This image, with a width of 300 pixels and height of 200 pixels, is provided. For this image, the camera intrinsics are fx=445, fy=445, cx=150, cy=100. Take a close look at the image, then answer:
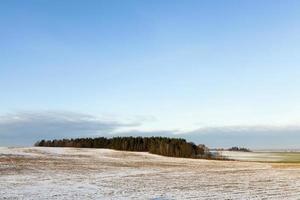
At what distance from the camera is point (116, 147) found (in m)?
133

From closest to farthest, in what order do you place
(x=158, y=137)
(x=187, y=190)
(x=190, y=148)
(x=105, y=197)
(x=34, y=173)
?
1. (x=105, y=197)
2. (x=187, y=190)
3. (x=34, y=173)
4. (x=190, y=148)
5. (x=158, y=137)

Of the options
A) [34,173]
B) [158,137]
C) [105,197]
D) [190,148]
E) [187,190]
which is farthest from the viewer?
[158,137]

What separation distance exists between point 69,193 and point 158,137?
11606 centimetres

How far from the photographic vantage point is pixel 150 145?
5064 inches

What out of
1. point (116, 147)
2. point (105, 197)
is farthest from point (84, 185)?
point (116, 147)

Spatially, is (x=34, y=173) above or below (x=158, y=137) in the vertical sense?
below

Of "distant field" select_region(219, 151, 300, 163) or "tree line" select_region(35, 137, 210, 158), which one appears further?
"tree line" select_region(35, 137, 210, 158)

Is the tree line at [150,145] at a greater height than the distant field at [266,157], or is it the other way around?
the tree line at [150,145]

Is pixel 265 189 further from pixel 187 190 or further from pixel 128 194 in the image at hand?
pixel 128 194

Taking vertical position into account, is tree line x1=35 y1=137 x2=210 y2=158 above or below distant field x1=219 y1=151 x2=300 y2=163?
above

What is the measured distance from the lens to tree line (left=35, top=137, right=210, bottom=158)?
12350 cm

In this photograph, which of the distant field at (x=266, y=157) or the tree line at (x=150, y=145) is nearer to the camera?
the distant field at (x=266, y=157)

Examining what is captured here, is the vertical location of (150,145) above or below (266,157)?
above

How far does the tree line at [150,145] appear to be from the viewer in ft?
405
